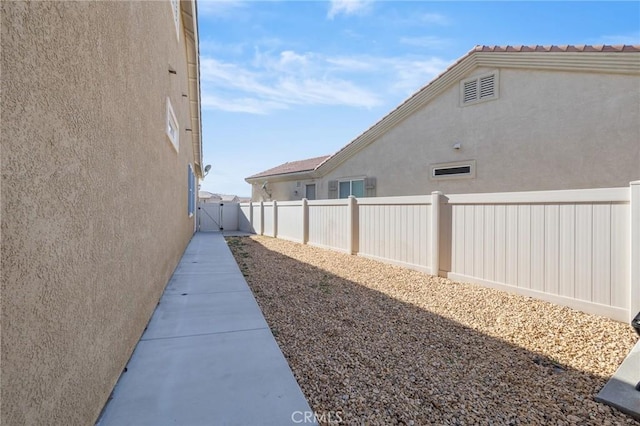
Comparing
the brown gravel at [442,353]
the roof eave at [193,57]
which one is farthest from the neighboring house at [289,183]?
the brown gravel at [442,353]

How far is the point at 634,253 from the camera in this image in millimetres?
4035

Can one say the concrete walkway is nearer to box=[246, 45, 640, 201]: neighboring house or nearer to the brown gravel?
the brown gravel

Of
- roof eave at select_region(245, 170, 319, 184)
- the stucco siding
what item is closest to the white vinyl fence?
the stucco siding

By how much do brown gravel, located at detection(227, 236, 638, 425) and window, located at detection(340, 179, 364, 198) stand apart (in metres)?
7.82

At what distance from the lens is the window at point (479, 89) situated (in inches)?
384

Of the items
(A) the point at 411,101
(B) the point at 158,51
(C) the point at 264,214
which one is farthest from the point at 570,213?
(C) the point at 264,214

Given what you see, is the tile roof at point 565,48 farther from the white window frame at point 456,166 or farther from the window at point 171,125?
the window at point 171,125

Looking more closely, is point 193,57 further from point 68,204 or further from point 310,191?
point 68,204

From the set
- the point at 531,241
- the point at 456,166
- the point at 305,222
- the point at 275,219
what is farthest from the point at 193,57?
the point at 531,241

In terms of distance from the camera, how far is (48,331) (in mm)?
1628

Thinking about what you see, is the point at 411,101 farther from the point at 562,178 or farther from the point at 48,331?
the point at 48,331

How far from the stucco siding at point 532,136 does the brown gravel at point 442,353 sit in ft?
16.3

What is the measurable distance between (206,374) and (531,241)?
523cm

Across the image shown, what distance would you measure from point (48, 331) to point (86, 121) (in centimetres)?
131
